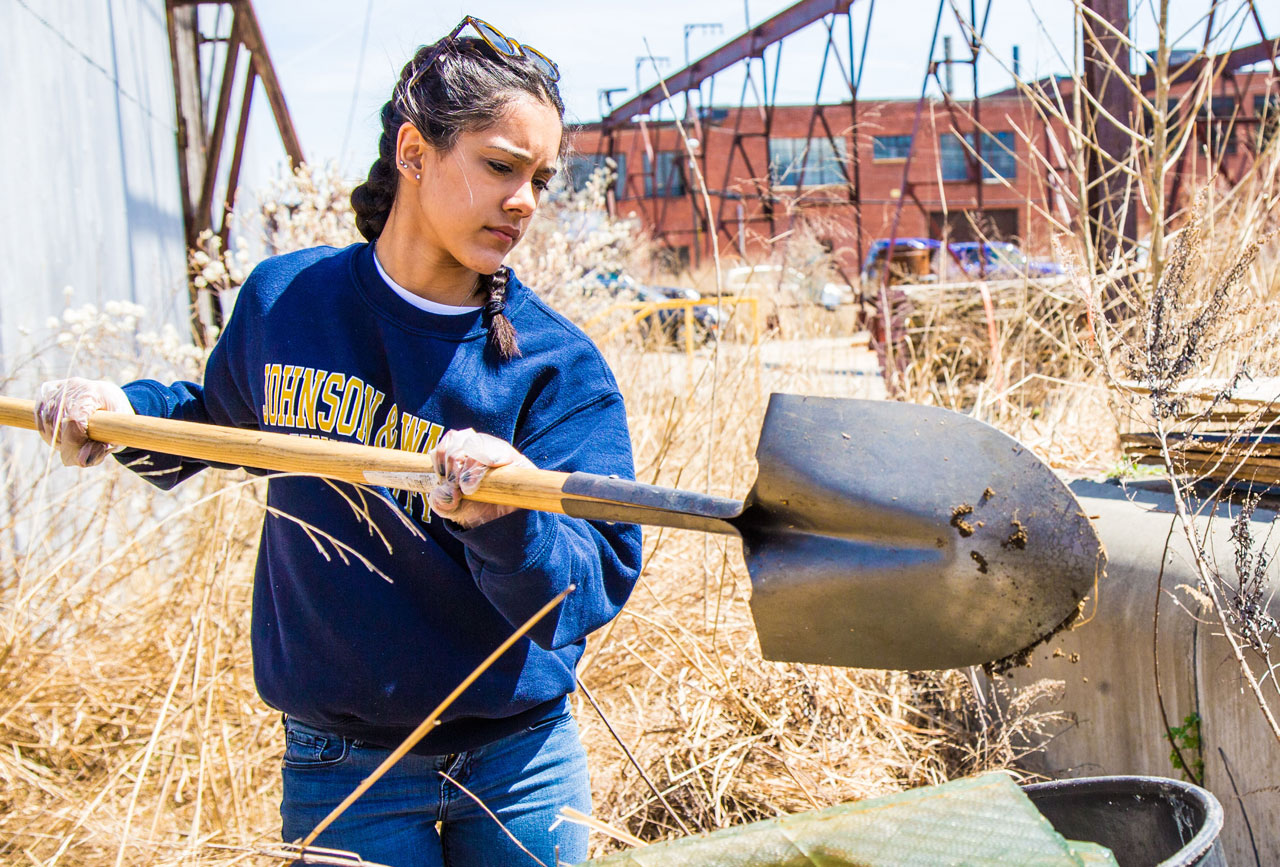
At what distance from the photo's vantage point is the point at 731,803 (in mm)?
2732

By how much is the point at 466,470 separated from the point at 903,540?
0.64m

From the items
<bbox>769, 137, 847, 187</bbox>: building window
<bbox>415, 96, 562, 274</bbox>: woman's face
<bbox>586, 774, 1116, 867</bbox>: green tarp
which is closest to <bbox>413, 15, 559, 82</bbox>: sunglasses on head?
<bbox>415, 96, 562, 274</bbox>: woman's face

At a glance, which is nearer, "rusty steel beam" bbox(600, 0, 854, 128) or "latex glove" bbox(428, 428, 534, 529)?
"latex glove" bbox(428, 428, 534, 529)

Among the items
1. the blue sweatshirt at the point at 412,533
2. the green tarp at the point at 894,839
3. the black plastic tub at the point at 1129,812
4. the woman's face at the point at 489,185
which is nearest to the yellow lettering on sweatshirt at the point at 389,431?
the blue sweatshirt at the point at 412,533

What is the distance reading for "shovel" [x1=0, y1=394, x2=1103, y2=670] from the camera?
1455 mm

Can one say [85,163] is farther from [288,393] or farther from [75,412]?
[288,393]

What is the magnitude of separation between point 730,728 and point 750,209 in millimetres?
13215

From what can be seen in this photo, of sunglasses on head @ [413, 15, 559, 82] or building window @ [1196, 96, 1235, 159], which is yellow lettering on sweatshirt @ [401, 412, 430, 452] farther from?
building window @ [1196, 96, 1235, 159]

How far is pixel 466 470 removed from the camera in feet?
4.41

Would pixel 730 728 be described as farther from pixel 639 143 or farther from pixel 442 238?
pixel 639 143

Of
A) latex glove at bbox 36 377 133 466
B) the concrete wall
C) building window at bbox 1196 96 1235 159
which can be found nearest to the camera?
latex glove at bbox 36 377 133 466

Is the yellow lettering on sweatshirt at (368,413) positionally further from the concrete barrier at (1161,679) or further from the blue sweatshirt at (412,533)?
the concrete barrier at (1161,679)

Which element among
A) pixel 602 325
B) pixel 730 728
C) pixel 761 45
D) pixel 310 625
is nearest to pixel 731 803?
pixel 730 728

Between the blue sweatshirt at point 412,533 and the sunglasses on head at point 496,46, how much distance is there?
0.36 meters
